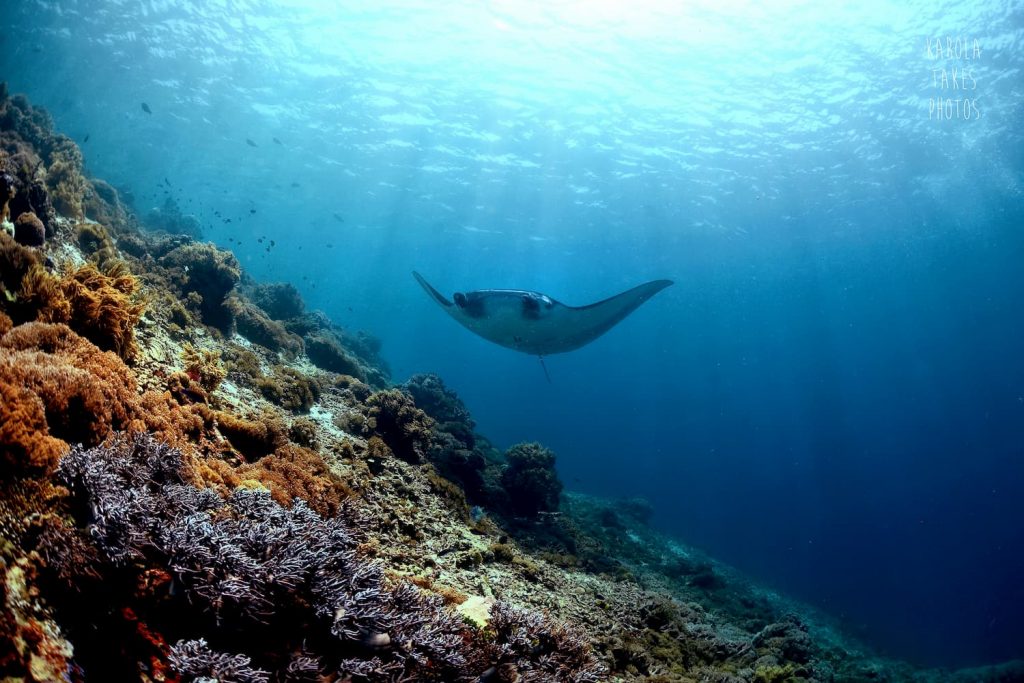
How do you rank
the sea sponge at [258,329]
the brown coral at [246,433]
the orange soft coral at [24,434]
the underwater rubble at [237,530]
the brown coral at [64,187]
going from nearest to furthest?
the underwater rubble at [237,530] < the orange soft coral at [24,434] < the brown coral at [246,433] < the brown coral at [64,187] < the sea sponge at [258,329]

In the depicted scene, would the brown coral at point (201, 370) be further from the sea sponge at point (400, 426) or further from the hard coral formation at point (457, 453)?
the hard coral formation at point (457, 453)

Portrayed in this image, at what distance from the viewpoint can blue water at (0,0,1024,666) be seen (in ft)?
69.1

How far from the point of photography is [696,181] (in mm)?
32625

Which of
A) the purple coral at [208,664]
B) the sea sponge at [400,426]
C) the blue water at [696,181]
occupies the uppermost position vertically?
the blue water at [696,181]

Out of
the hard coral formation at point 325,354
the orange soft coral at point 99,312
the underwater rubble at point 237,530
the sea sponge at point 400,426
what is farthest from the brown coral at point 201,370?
the hard coral formation at point 325,354

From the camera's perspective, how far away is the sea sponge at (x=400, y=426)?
7.74 m

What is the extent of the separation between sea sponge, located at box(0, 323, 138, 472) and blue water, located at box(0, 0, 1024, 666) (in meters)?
17.6

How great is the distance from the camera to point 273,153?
41.1 metres

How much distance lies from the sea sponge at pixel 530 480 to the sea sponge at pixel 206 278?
262 inches

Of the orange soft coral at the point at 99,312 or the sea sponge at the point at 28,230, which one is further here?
the sea sponge at the point at 28,230

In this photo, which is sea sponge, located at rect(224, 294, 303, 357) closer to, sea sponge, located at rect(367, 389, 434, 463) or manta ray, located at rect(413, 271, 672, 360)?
manta ray, located at rect(413, 271, 672, 360)

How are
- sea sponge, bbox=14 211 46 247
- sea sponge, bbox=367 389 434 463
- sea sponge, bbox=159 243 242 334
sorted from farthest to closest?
sea sponge, bbox=159 243 242 334 → sea sponge, bbox=367 389 434 463 → sea sponge, bbox=14 211 46 247

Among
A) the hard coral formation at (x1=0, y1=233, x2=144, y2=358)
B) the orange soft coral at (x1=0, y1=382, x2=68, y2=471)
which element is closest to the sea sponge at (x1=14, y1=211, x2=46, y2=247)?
the hard coral formation at (x1=0, y1=233, x2=144, y2=358)

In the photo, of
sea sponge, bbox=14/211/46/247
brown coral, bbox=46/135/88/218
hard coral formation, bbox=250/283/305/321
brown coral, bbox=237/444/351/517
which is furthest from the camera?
hard coral formation, bbox=250/283/305/321
